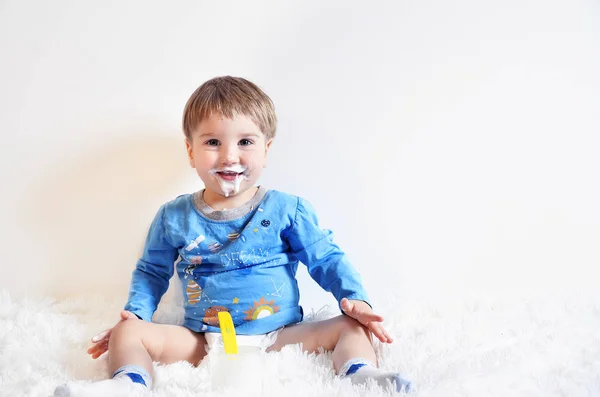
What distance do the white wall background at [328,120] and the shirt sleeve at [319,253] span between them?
19 cm

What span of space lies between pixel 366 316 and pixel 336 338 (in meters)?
0.07

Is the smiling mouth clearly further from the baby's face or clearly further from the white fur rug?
the white fur rug

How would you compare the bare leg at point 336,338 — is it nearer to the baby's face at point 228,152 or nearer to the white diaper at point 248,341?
the white diaper at point 248,341

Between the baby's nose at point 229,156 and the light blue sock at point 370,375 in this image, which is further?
the baby's nose at point 229,156

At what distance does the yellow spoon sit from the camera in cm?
104

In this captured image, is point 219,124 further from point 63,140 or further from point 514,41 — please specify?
point 514,41

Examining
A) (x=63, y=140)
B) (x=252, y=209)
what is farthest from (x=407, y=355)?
(x=63, y=140)

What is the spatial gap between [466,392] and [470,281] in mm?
579

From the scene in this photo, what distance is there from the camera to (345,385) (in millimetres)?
885

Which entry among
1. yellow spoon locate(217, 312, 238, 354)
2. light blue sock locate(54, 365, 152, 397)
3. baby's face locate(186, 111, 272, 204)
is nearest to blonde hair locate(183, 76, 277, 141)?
baby's face locate(186, 111, 272, 204)

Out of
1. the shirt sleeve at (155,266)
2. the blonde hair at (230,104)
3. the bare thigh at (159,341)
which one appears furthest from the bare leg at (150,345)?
the blonde hair at (230,104)

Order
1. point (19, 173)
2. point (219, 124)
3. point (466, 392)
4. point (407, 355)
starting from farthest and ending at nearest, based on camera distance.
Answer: point (19, 173) → point (219, 124) → point (407, 355) → point (466, 392)

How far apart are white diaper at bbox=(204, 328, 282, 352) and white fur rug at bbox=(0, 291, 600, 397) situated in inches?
2.7

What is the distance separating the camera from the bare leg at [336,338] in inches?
39.6
